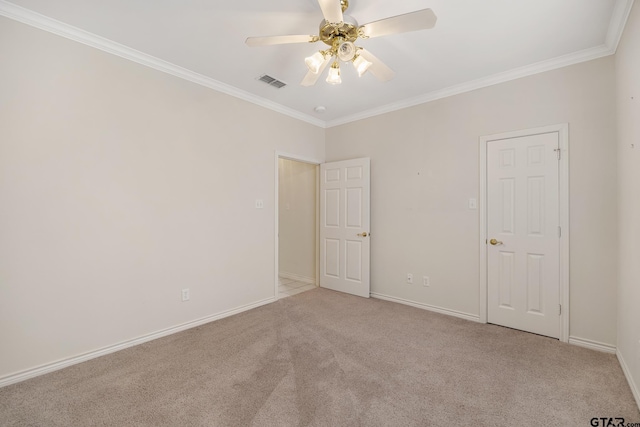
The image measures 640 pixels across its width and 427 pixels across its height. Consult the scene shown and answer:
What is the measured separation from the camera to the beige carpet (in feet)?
5.58

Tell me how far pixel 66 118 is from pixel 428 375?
346 cm

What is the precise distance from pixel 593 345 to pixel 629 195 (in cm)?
140

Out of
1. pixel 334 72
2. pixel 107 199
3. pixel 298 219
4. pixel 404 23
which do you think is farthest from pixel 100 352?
pixel 404 23

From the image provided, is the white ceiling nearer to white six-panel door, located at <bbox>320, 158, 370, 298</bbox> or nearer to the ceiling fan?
the ceiling fan

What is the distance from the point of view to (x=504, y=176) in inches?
118

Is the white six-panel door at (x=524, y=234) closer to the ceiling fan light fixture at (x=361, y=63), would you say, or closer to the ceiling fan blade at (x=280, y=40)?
the ceiling fan light fixture at (x=361, y=63)

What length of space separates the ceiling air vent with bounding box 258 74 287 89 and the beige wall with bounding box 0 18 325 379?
0.49 metres

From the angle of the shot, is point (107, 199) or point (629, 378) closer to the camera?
point (629, 378)

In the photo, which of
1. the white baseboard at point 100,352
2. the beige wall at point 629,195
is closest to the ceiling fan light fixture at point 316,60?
the beige wall at point 629,195

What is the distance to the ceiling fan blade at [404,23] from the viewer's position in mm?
1636

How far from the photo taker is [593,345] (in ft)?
8.28

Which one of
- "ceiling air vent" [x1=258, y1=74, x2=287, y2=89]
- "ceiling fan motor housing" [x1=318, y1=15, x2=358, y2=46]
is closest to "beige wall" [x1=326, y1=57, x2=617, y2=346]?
"ceiling air vent" [x1=258, y1=74, x2=287, y2=89]

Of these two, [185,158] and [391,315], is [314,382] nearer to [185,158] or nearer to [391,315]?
[391,315]

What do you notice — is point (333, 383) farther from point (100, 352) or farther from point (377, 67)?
point (377, 67)
